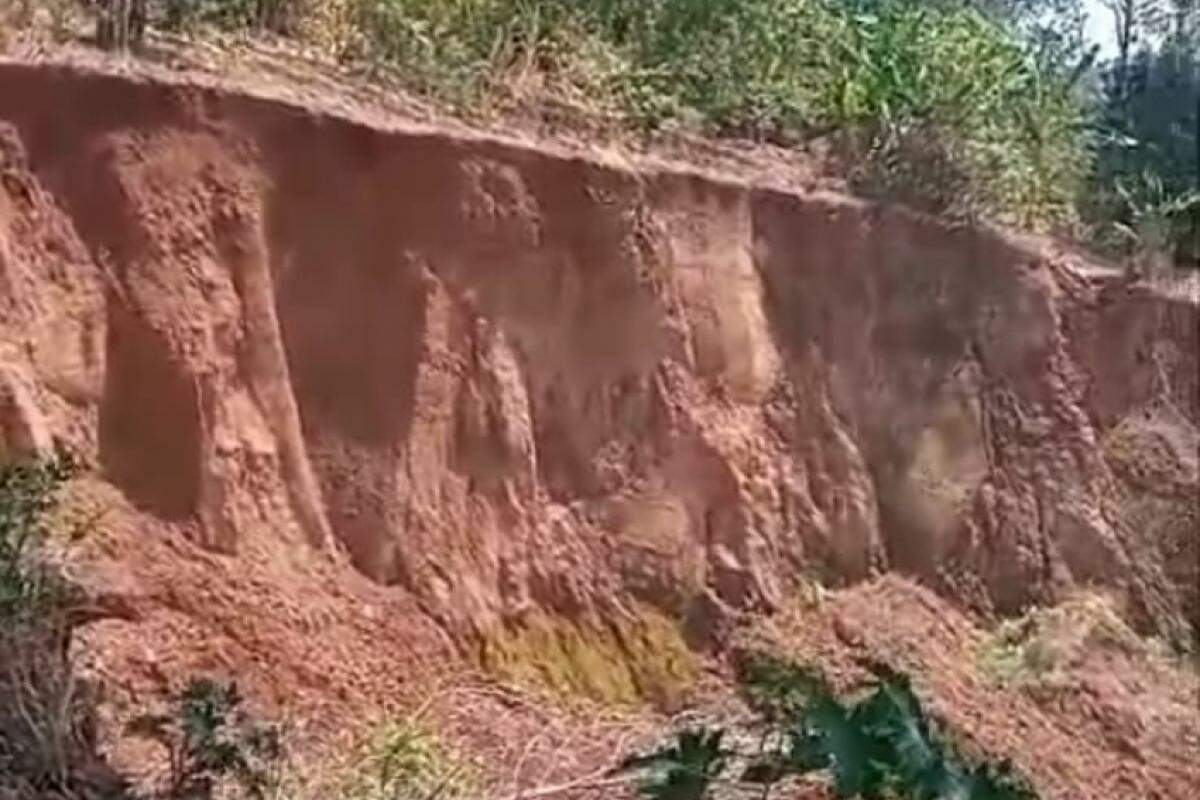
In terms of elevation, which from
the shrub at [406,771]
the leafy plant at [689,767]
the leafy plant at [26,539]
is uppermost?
the leafy plant at [26,539]

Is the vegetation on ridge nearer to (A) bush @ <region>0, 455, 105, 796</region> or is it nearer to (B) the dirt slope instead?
(B) the dirt slope

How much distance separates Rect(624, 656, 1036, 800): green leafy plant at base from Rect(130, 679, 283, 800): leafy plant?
3.36 ft

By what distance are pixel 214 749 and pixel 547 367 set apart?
303cm

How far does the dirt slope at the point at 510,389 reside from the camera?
22.8ft

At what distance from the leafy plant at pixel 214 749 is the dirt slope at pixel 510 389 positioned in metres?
0.73

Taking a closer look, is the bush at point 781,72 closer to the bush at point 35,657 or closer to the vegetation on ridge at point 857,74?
the vegetation on ridge at point 857,74

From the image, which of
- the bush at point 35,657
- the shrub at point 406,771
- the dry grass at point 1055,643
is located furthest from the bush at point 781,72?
the shrub at point 406,771

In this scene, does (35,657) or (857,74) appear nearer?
(35,657)

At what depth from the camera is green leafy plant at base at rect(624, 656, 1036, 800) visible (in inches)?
171

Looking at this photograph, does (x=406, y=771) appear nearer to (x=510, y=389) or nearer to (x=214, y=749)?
(x=214, y=749)

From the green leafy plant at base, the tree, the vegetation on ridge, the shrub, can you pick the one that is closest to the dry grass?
the vegetation on ridge

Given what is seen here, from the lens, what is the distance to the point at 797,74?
985cm

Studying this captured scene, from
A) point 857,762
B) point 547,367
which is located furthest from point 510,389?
point 857,762

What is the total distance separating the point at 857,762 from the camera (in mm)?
4418
